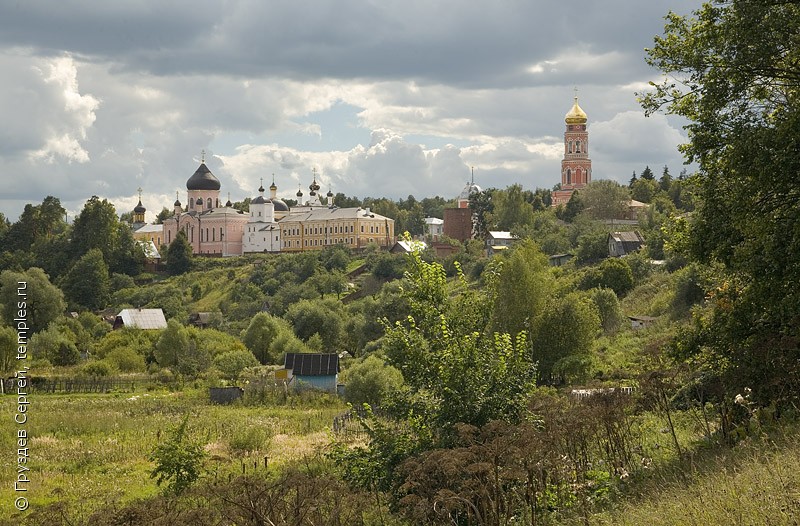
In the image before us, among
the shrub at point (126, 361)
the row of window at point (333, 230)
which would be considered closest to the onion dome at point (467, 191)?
the row of window at point (333, 230)

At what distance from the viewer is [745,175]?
1276 centimetres

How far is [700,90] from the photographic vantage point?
13836 mm

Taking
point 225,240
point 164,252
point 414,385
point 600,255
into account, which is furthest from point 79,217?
point 414,385

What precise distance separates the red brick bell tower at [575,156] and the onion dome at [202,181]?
149ft

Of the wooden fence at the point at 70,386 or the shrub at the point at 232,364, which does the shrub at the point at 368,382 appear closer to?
the shrub at the point at 232,364

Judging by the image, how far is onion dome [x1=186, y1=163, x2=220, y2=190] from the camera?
118375mm

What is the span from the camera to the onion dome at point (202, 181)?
11838 centimetres

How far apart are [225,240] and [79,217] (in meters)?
17.5

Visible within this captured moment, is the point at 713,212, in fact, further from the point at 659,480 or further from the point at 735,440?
the point at 659,480

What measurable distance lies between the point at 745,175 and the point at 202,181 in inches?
4336

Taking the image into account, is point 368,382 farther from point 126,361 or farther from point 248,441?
point 126,361

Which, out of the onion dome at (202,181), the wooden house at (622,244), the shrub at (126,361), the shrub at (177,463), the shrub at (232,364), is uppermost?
the onion dome at (202,181)

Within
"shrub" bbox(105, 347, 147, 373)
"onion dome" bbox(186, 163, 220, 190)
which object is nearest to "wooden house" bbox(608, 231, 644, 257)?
"shrub" bbox(105, 347, 147, 373)

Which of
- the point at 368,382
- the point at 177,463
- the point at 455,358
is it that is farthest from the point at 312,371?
the point at 455,358
